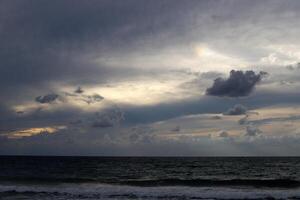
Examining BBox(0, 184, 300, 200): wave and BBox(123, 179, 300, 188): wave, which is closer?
BBox(0, 184, 300, 200): wave

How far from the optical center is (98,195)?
3272 centimetres

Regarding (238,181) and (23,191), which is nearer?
(23,191)

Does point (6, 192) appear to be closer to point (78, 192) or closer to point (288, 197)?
point (78, 192)

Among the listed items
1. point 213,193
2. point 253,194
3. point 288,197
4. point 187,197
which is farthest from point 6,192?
point 288,197

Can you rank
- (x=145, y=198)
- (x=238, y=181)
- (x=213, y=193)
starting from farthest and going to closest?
1. (x=238, y=181)
2. (x=213, y=193)
3. (x=145, y=198)

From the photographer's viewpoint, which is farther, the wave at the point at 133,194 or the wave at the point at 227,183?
the wave at the point at 227,183

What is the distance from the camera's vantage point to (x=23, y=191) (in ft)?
115

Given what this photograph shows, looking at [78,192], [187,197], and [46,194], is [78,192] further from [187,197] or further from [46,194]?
[187,197]

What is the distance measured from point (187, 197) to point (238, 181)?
17.6m

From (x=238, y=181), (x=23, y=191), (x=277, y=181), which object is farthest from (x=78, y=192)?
(x=277, y=181)

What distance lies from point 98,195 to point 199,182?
18965mm

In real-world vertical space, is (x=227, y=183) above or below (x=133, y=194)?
above

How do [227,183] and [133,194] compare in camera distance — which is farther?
[227,183]

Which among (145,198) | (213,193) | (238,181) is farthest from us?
(238,181)
